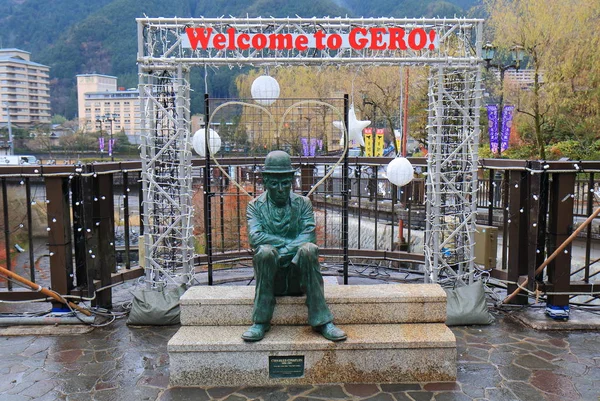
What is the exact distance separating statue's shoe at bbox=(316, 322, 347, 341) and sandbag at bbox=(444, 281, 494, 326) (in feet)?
6.80

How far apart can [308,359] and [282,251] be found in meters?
1.00

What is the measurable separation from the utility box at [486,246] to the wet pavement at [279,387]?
1133 mm

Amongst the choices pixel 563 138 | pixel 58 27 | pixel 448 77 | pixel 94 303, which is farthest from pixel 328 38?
pixel 58 27

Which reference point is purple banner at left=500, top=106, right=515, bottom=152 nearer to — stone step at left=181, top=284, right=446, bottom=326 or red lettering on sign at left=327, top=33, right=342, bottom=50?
red lettering on sign at left=327, top=33, right=342, bottom=50

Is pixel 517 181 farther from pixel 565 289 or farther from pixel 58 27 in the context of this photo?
pixel 58 27

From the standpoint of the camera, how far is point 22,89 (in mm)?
88812

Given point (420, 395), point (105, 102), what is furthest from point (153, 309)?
point (105, 102)

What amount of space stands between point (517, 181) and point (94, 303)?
18.8ft

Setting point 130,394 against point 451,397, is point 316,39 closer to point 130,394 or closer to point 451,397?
point 451,397

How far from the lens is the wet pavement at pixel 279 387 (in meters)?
4.33

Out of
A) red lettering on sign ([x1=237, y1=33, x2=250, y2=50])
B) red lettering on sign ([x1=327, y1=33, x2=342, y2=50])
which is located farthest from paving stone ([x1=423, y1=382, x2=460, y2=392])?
red lettering on sign ([x1=237, y1=33, x2=250, y2=50])

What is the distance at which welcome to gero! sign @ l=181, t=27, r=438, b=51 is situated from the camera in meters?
6.12

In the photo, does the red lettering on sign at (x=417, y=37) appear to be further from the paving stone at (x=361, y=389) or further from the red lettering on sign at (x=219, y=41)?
the paving stone at (x=361, y=389)

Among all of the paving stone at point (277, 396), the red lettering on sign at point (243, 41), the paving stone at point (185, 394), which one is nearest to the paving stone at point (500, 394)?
the paving stone at point (277, 396)
